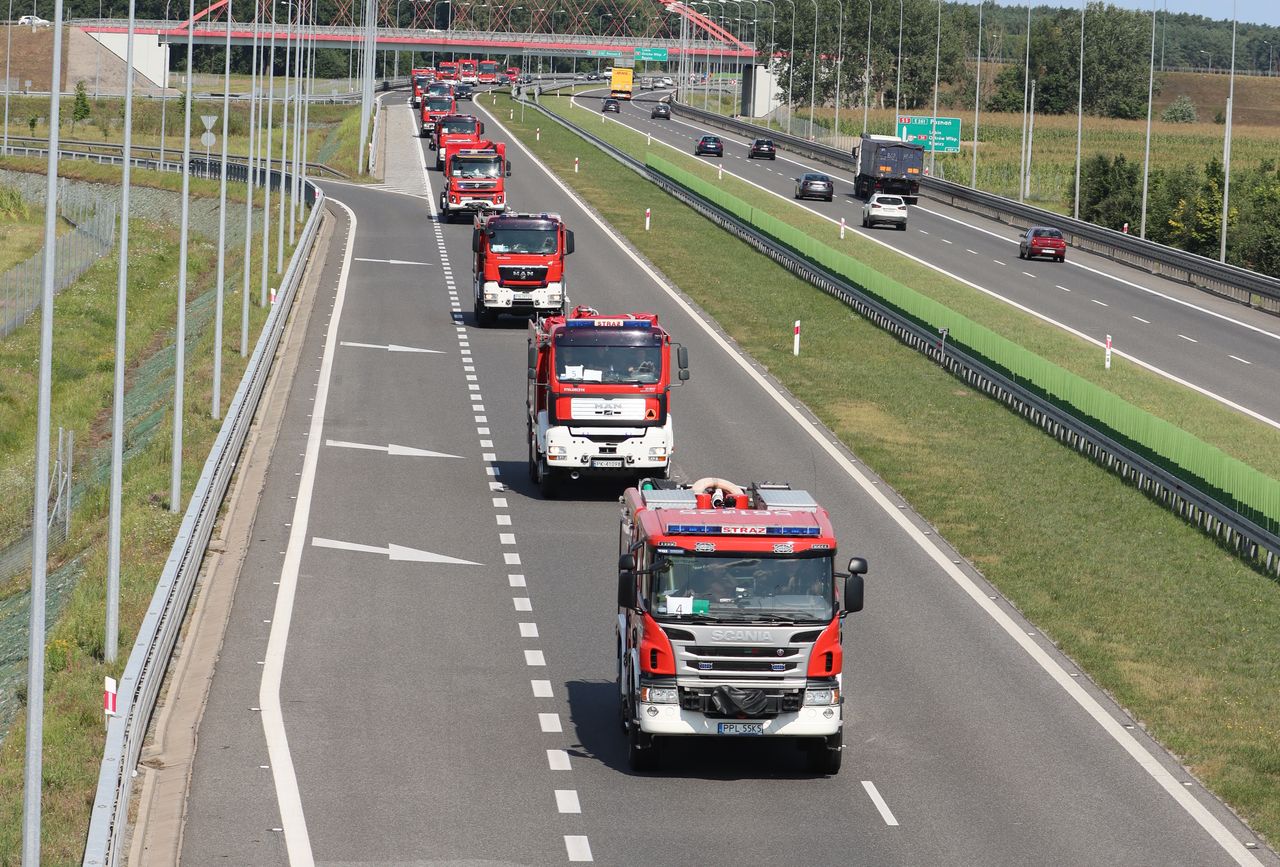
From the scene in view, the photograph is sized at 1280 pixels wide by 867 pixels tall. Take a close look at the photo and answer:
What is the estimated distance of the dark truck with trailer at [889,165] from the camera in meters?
94.9

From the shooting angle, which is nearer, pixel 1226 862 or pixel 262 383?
pixel 1226 862

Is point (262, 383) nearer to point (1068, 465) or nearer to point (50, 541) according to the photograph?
point (50, 541)

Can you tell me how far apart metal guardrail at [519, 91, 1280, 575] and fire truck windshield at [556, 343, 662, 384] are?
9.27 metres

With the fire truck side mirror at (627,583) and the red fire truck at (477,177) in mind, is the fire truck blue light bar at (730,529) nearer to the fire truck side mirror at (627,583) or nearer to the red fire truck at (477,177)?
the fire truck side mirror at (627,583)

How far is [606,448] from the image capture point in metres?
32.1

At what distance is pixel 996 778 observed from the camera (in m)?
19.1

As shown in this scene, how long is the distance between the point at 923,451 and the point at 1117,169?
63418mm

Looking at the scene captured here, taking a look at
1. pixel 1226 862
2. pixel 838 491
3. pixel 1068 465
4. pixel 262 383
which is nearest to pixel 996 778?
pixel 1226 862

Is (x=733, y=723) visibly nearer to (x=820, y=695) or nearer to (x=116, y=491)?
(x=820, y=695)

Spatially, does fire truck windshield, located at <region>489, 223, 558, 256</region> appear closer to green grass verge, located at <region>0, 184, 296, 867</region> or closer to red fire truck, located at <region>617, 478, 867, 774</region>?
green grass verge, located at <region>0, 184, 296, 867</region>

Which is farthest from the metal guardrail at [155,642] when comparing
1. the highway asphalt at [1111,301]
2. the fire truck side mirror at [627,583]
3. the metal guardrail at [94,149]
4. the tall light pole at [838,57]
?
the tall light pole at [838,57]

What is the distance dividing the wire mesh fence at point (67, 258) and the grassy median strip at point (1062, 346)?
1079 inches

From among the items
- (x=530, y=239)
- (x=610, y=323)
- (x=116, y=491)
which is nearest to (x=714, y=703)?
(x=116, y=491)

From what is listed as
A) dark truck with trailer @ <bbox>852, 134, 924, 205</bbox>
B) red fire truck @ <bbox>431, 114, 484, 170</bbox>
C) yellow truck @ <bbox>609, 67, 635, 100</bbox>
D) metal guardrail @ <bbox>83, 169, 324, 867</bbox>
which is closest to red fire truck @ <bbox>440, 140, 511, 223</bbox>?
red fire truck @ <bbox>431, 114, 484, 170</bbox>
